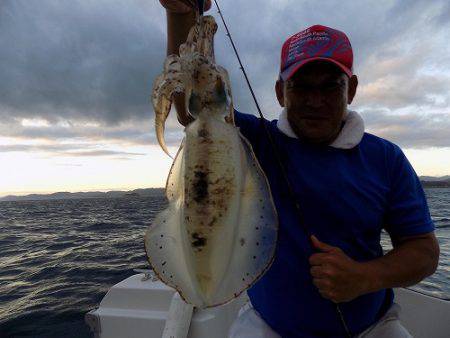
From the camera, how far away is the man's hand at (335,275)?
6.85 ft

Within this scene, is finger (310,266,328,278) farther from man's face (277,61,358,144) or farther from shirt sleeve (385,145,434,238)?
man's face (277,61,358,144)

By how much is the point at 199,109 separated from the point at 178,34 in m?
1.02

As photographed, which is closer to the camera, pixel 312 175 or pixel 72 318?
pixel 312 175

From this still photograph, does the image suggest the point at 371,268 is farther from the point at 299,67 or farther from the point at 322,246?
the point at 299,67

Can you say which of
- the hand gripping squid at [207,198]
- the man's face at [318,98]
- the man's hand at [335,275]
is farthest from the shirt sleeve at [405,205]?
the hand gripping squid at [207,198]

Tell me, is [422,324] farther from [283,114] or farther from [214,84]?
[214,84]

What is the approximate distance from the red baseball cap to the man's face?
0.16 feet

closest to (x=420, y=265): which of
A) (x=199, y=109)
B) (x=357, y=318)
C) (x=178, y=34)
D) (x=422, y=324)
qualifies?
(x=357, y=318)

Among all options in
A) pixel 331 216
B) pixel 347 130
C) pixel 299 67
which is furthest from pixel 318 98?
pixel 331 216

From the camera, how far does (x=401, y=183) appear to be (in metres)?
2.75

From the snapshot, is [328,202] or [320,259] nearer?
[320,259]

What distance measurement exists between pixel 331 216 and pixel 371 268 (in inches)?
17.6

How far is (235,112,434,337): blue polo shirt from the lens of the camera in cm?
260

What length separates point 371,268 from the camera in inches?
91.7
